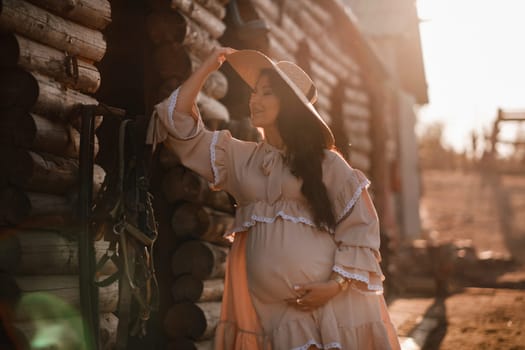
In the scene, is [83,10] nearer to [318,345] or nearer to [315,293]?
[315,293]

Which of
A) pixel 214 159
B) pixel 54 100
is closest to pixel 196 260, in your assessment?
pixel 214 159

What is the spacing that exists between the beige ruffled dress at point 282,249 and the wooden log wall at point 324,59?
8.10 ft

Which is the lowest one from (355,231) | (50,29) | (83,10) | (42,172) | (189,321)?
(189,321)

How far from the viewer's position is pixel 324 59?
8828mm

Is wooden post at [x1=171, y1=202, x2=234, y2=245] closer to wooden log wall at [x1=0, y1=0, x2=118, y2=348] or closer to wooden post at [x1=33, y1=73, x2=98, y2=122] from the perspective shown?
wooden log wall at [x1=0, y1=0, x2=118, y2=348]

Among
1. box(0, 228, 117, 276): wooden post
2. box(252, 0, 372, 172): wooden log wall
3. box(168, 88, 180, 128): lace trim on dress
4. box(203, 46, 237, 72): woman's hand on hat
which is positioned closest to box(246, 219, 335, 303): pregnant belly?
box(168, 88, 180, 128): lace trim on dress

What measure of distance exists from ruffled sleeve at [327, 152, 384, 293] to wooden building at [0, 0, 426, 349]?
47 cm

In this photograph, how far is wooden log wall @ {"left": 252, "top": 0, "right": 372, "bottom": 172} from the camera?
23.1 feet

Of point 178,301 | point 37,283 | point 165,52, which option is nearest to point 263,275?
point 37,283

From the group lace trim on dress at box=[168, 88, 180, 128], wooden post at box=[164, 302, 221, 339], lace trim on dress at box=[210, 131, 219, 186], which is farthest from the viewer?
wooden post at box=[164, 302, 221, 339]

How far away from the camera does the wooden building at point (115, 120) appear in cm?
335

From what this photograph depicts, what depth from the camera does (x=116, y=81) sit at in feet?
16.1

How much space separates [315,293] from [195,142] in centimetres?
97

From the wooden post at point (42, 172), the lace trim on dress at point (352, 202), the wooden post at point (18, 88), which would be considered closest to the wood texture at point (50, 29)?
the wooden post at point (18, 88)
